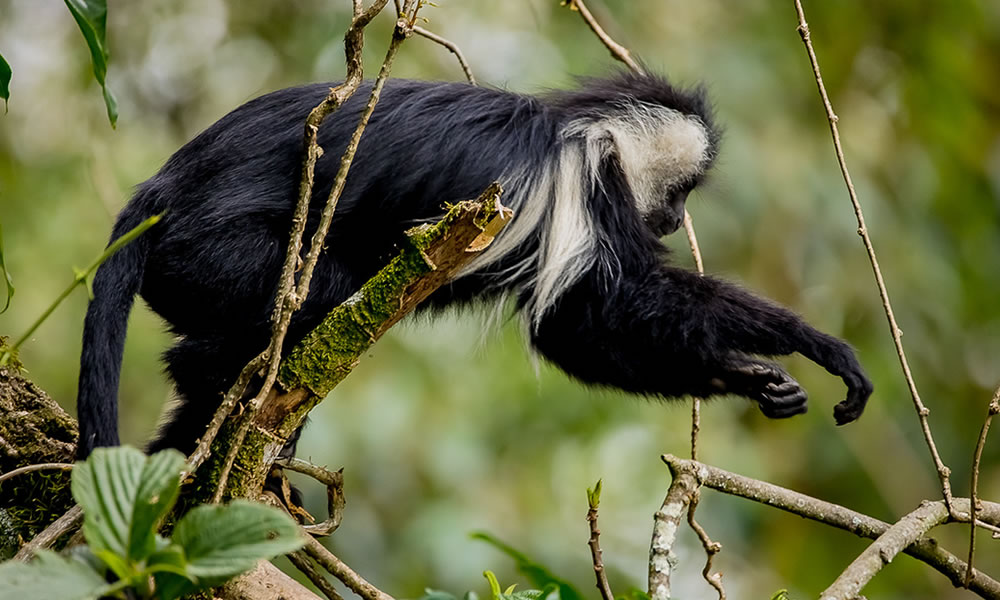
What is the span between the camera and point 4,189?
437cm

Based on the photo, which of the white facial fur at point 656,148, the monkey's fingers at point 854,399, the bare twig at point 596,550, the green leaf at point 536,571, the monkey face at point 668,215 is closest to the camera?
the green leaf at point 536,571

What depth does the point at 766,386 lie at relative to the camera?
2.35 metres

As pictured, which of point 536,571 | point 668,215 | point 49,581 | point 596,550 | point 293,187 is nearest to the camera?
point 49,581

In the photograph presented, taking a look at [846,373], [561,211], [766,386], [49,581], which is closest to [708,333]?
[766,386]

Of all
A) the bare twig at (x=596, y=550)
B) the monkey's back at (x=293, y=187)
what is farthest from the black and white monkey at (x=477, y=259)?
the bare twig at (x=596, y=550)

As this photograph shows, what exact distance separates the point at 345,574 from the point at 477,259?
79cm

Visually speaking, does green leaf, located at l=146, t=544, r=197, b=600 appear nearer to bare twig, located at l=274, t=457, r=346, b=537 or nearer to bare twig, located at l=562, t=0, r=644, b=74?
bare twig, located at l=274, t=457, r=346, b=537

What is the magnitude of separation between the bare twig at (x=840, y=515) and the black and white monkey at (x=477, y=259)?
45 centimetres

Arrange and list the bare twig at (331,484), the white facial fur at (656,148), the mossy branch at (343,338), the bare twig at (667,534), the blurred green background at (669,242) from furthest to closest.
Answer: the blurred green background at (669,242)
the white facial fur at (656,148)
the bare twig at (331,484)
the mossy branch at (343,338)
the bare twig at (667,534)

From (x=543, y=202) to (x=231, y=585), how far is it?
1047 millimetres

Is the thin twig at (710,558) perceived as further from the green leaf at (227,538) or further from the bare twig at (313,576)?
the green leaf at (227,538)

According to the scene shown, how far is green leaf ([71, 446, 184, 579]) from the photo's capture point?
1.00m

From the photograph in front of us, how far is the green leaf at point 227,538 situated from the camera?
3.27 feet

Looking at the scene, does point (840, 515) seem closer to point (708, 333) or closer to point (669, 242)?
point (708, 333)
